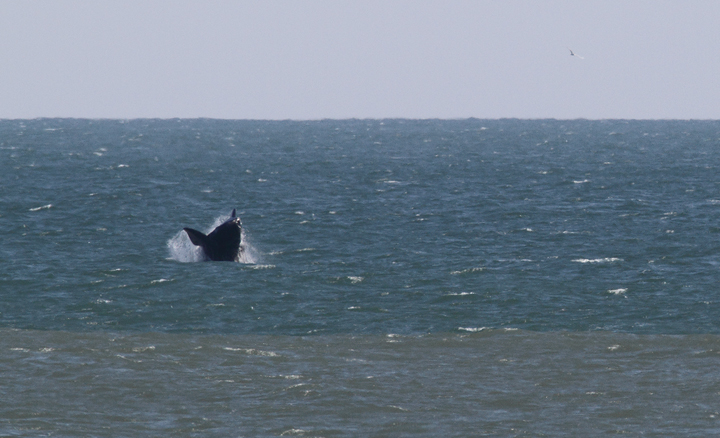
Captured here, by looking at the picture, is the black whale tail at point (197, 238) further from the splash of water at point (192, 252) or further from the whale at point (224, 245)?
the splash of water at point (192, 252)

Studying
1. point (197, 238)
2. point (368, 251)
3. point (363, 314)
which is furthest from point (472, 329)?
point (197, 238)

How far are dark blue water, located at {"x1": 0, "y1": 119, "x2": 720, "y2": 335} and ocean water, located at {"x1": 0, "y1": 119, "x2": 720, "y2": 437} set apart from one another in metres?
0.15

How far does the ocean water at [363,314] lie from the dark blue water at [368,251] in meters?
0.15

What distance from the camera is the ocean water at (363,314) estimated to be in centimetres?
1755

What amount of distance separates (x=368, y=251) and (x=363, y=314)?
32.5ft

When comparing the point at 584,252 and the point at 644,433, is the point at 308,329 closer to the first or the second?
the point at 644,433

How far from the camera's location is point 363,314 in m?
26.4

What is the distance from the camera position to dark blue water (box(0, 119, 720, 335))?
2614 cm

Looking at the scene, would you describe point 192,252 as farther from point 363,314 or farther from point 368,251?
point 363,314

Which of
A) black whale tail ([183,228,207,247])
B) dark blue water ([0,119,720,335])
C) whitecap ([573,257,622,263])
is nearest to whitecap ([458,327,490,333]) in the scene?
dark blue water ([0,119,720,335])

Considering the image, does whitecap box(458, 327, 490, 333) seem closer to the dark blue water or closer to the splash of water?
the dark blue water

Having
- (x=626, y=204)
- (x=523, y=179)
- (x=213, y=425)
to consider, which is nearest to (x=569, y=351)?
(x=213, y=425)

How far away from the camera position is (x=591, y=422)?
16.9m

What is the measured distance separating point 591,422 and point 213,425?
273 inches
